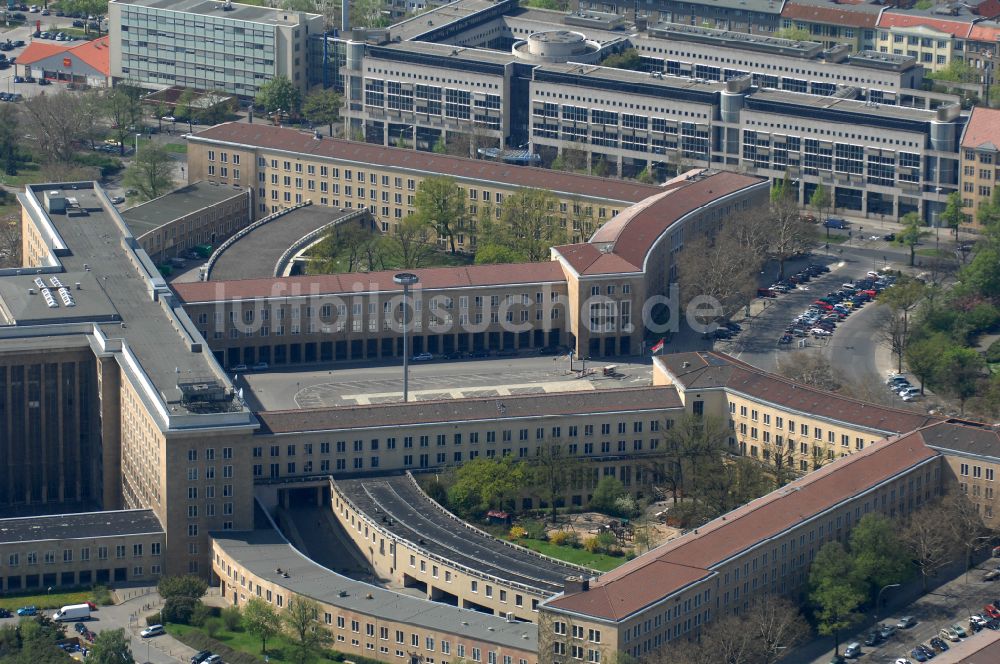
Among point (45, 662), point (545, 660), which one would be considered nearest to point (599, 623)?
point (545, 660)

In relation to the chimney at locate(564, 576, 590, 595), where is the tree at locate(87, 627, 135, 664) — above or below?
below

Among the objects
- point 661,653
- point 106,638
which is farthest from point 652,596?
point 106,638

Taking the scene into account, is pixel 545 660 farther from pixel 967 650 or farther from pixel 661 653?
pixel 967 650

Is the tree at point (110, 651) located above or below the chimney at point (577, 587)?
below

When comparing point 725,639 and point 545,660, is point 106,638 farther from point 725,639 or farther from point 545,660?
point 725,639

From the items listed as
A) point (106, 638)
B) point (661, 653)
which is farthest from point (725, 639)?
point (106, 638)

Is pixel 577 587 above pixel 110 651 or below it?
above
